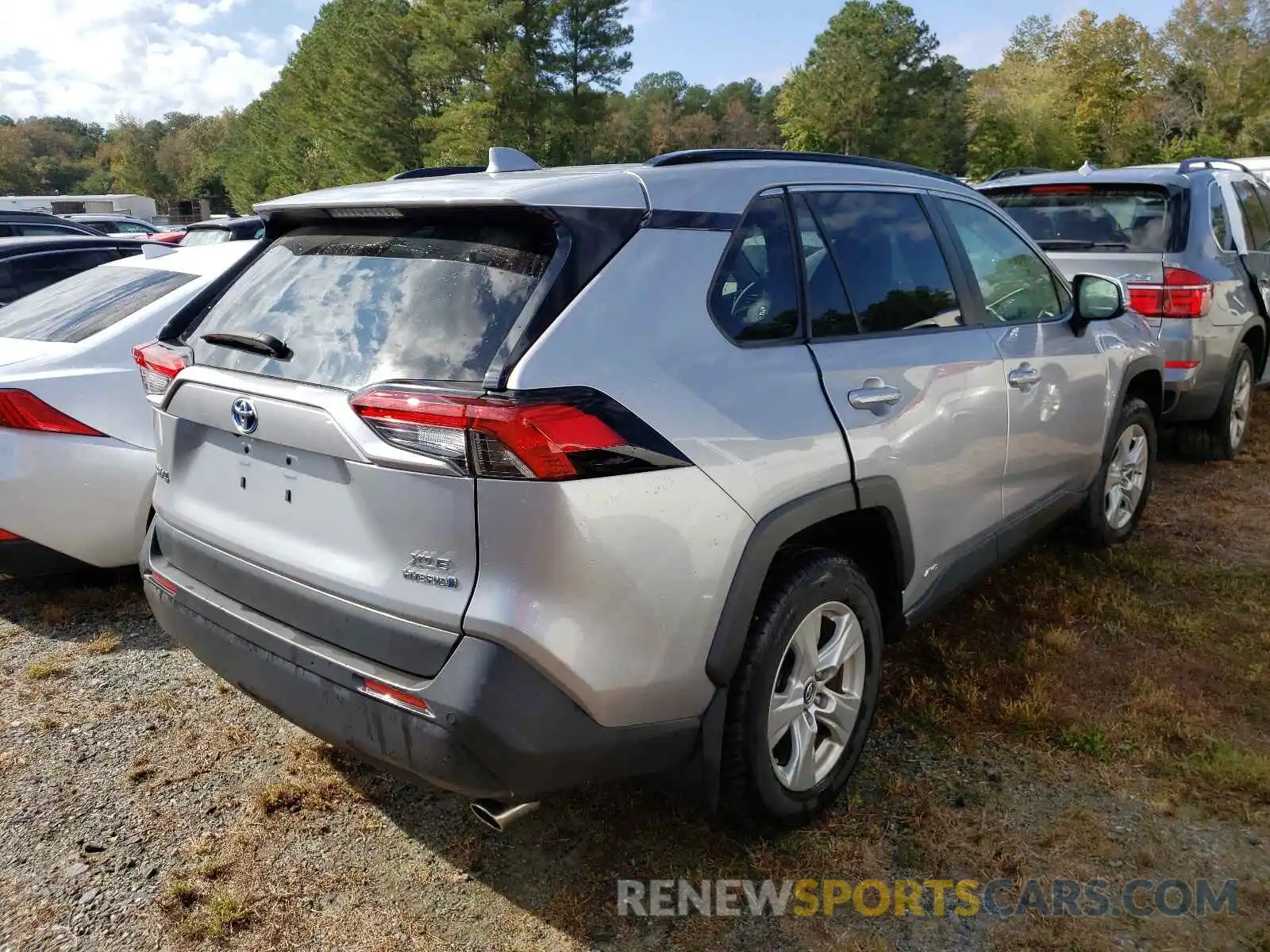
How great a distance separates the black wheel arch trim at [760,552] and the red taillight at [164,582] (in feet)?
4.87

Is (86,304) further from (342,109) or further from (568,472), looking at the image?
(342,109)

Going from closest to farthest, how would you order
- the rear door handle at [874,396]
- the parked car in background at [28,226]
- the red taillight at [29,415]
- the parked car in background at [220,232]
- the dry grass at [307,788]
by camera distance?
the rear door handle at [874,396] < the dry grass at [307,788] < the red taillight at [29,415] < the parked car in background at [220,232] < the parked car in background at [28,226]

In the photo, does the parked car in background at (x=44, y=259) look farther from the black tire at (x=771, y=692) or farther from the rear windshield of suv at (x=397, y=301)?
the black tire at (x=771, y=692)

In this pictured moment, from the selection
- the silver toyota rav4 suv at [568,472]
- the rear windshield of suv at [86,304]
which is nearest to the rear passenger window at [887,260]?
the silver toyota rav4 suv at [568,472]

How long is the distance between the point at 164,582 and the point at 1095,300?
355 centimetres

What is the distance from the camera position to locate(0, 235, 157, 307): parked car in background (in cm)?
664

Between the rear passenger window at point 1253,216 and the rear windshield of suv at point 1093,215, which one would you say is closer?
the rear windshield of suv at point 1093,215

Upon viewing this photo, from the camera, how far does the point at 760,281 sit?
251 centimetres

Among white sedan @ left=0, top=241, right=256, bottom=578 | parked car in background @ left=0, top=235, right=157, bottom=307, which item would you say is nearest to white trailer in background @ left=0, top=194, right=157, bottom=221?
parked car in background @ left=0, top=235, right=157, bottom=307

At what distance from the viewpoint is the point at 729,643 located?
2.25 meters

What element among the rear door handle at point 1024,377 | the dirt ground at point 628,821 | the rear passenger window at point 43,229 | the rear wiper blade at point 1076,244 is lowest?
the dirt ground at point 628,821

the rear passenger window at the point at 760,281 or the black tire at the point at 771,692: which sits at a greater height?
the rear passenger window at the point at 760,281

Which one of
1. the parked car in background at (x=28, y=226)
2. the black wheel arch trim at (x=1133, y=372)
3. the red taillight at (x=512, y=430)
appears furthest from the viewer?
the parked car in background at (x=28, y=226)

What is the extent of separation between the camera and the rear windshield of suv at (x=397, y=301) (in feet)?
6.78
